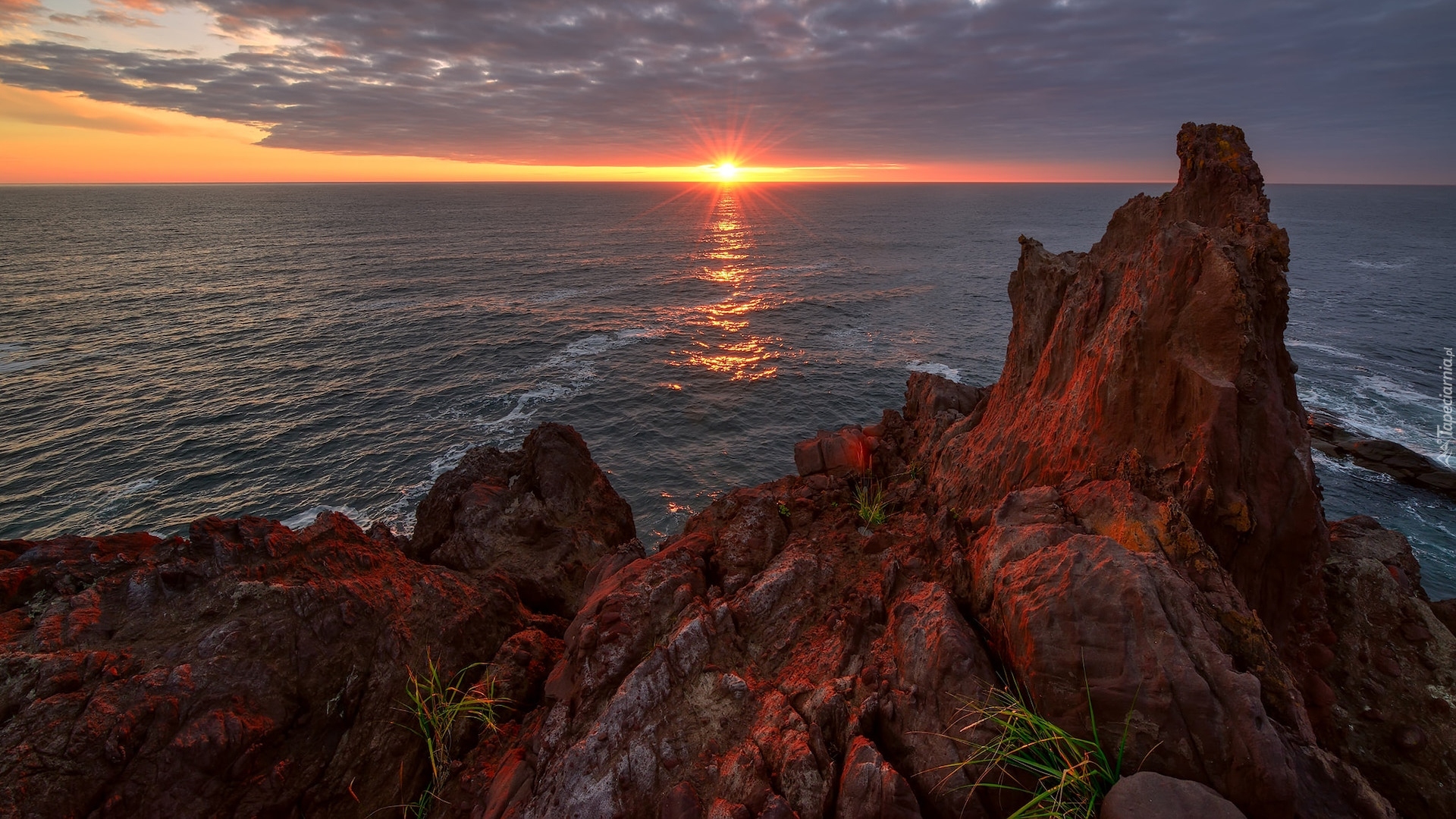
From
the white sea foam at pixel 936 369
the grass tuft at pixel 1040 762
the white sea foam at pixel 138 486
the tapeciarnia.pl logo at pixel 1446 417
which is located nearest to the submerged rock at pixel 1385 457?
the tapeciarnia.pl logo at pixel 1446 417

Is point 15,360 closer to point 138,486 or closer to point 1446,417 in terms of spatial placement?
point 138,486

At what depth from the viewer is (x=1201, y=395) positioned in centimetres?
1216

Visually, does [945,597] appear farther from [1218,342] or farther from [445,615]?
[445,615]

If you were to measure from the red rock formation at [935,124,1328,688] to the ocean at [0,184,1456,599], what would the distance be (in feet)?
75.9

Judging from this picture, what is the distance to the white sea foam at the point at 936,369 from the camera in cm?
5538

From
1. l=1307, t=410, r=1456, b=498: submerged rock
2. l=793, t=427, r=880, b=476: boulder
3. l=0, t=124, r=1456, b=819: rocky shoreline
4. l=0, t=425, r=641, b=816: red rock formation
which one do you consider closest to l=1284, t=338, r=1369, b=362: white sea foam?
l=1307, t=410, r=1456, b=498: submerged rock

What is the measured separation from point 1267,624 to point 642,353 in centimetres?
5523

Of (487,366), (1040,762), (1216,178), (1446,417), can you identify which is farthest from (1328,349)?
(487,366)

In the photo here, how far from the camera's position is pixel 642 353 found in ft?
206

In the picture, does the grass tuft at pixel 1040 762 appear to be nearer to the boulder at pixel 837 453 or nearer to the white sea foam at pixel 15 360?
the boulder at pixel 837 453

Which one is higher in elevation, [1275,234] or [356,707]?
[1275,234]

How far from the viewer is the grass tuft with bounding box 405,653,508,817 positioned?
11.1m

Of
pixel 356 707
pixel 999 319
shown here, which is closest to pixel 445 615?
pixel 356 707

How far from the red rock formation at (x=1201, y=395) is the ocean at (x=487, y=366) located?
75.9ft
